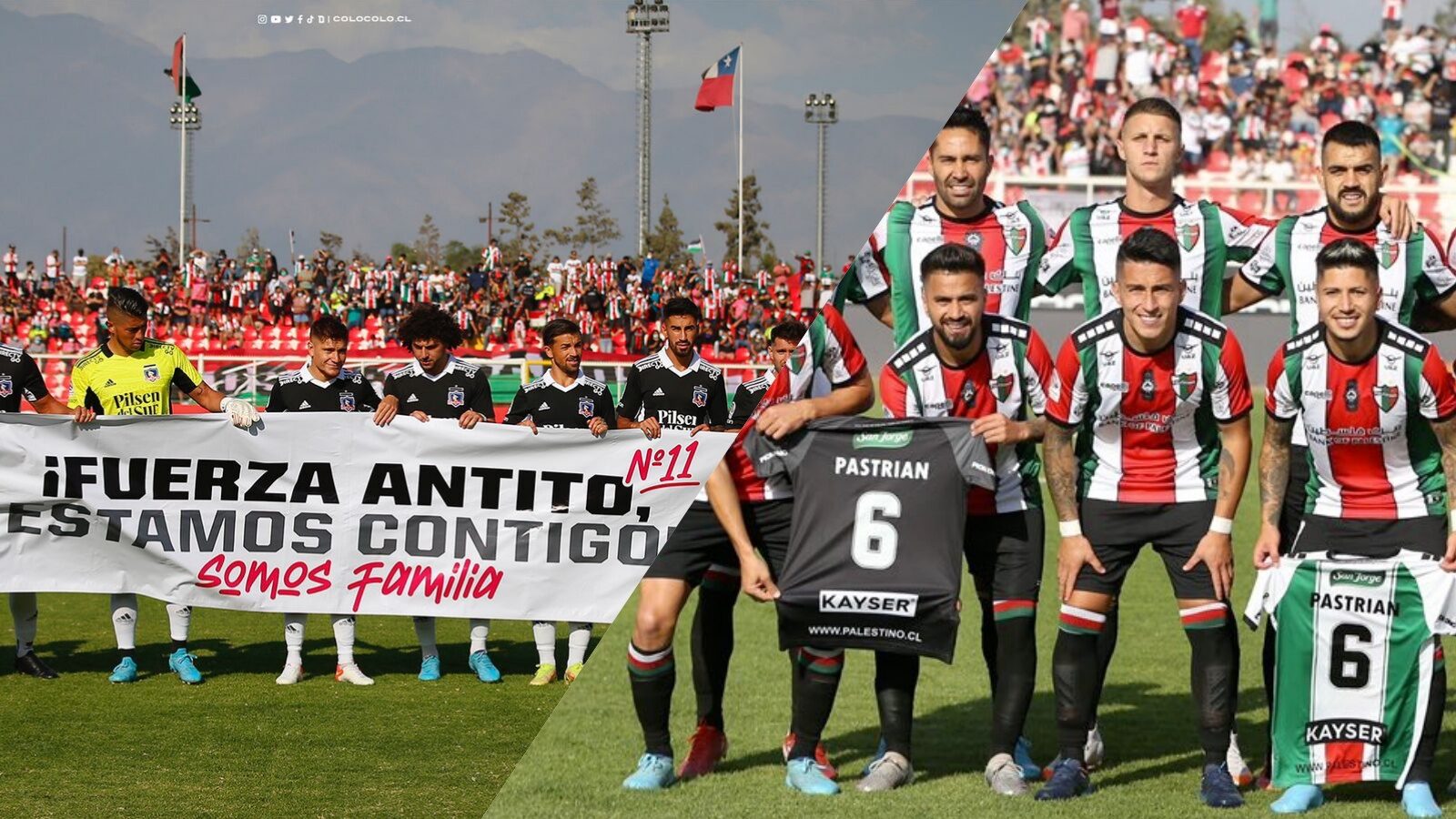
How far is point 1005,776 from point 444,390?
7.51 feet

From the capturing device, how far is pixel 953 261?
8.48 feet

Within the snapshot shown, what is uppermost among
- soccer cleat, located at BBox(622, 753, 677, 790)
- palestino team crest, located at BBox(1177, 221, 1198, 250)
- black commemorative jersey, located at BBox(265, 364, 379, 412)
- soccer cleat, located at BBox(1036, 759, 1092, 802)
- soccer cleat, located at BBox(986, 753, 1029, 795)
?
palestino team crest, located at BBox(1177, 221, 1198, 250)

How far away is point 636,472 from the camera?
332 centimetres

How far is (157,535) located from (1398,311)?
11.4ft

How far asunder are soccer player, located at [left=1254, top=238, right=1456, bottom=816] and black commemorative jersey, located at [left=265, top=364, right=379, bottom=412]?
104 inches

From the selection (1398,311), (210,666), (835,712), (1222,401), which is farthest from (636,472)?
(210,666)

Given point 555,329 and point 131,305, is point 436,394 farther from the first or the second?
point 131,305

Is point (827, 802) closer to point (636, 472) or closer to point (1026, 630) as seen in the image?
point (1026, 630)

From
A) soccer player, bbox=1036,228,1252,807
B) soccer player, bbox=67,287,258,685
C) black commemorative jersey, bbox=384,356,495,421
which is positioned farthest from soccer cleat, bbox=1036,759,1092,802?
soccer player, bbox=67,287,258,685

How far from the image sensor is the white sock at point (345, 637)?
4168 millimetres

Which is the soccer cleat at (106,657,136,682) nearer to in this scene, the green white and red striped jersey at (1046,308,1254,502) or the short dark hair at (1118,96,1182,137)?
the green white and red striped jersey at (1046,308,1254,502)

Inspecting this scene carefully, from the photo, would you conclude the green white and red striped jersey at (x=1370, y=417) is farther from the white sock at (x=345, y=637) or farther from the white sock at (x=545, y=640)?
the white sock at (x=345, y=637)

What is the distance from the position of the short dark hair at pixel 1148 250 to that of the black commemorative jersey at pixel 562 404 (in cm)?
117

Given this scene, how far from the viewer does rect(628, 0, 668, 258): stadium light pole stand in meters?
2.81
